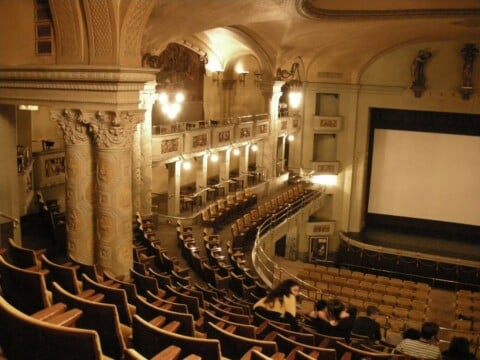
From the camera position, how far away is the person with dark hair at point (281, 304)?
7371 mm

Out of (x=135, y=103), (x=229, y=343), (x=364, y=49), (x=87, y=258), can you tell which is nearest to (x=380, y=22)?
(x=364, y=49)

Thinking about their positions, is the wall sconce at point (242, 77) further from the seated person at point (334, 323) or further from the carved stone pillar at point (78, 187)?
the seated person at point (334, 323)

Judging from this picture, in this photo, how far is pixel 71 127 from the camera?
29.1 feet

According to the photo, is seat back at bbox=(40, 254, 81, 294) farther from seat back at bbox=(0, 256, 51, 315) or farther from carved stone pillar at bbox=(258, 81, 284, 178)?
carved stone pillar at bbox=(258, 81, 284, 178)

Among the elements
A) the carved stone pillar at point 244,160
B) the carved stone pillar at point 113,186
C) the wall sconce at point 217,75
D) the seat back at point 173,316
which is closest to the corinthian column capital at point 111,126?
the carved stone pillar at point 113,186

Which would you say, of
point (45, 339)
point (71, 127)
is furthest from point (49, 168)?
point (45, 339)

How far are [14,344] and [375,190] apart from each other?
22991 mm

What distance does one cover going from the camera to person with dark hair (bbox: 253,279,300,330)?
7.37 m

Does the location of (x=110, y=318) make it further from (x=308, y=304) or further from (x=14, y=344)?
(x=308, y=304)

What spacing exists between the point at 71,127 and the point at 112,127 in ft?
2.39

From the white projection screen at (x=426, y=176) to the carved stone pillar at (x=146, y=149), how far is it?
13.3 m

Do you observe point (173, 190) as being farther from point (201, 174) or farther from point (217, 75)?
point (217, 75)

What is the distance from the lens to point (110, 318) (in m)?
4.37

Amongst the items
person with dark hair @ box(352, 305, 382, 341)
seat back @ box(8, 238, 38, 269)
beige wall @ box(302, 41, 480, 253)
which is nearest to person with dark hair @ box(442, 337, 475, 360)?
person with dark hair @ box(352, 305, 382, 341)
